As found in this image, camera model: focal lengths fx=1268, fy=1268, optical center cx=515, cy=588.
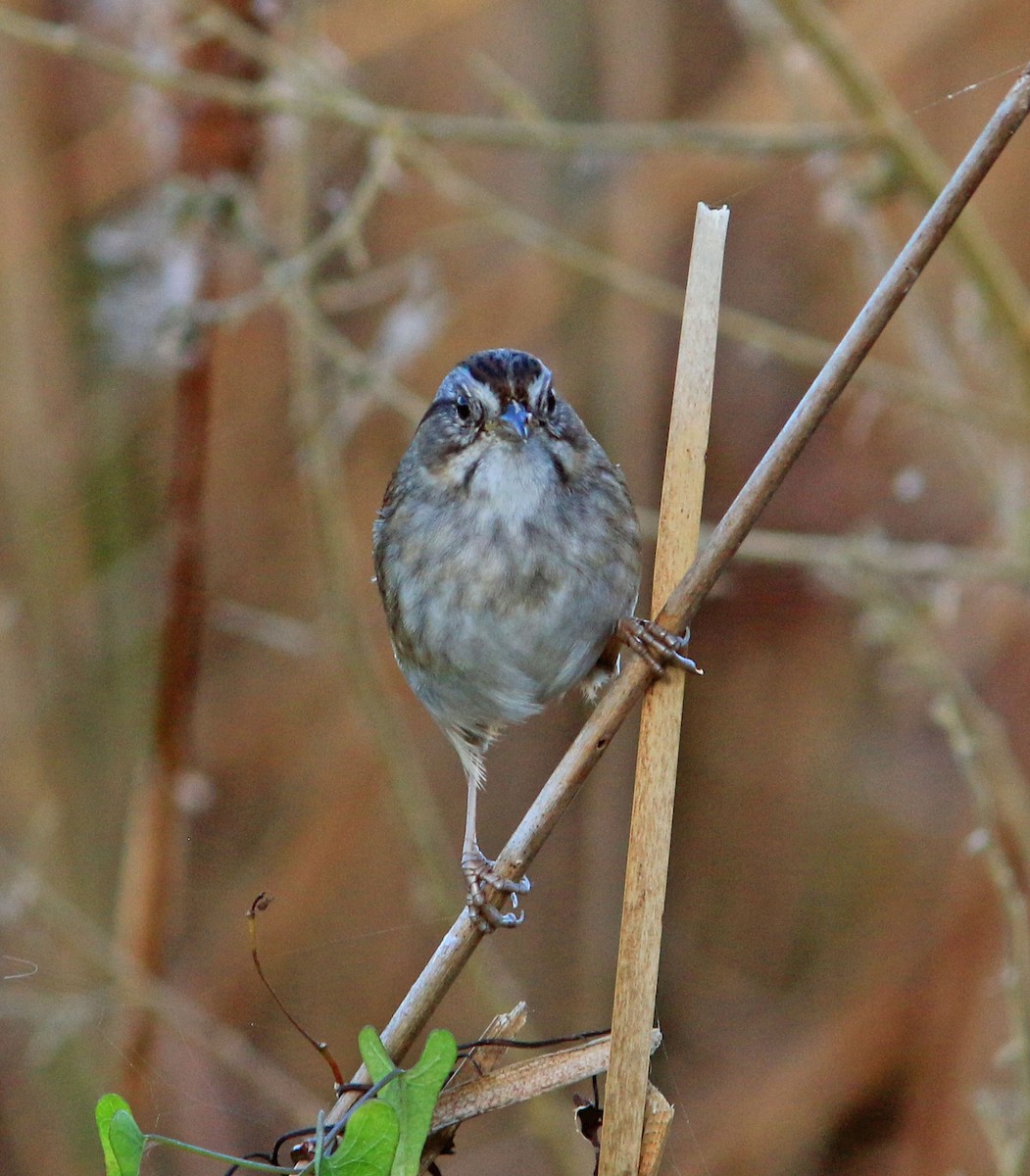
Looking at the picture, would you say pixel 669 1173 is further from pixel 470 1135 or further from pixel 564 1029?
pixel 470 1135

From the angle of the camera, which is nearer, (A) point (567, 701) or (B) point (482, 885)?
(B) point (482, 885)

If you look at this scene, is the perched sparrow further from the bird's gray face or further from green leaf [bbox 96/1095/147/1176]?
green leaf [bbox 96/1095/147/1176]

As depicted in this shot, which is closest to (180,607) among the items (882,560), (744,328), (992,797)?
(744,328)

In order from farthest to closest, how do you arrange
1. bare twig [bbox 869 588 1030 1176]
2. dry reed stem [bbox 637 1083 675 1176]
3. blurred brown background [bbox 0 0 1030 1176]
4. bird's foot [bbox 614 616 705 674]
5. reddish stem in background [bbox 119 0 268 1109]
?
blurred brown background [bbox 0 0 1030 1176], reddish stem in background [bbox 119 0 268 1109], bare twig [bbox 869 588 1030 1176], bird's foot [bbox 614 616 705 674], dry reed stem [bbox 637 1083 675 1176]

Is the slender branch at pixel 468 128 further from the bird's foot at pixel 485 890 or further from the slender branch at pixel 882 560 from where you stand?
the bird's foot at pixel 485 890

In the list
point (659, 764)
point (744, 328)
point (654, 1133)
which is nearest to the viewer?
point (654, 1133)

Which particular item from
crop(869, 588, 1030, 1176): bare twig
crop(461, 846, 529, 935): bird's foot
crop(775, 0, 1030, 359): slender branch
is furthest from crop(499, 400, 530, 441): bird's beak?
crop(775, 0, 1030, 359): slender branch

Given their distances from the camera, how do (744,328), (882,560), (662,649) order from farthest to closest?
(744,328) < (882,560) < (662,649)

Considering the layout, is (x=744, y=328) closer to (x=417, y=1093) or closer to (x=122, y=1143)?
(x=417, y=1093)
